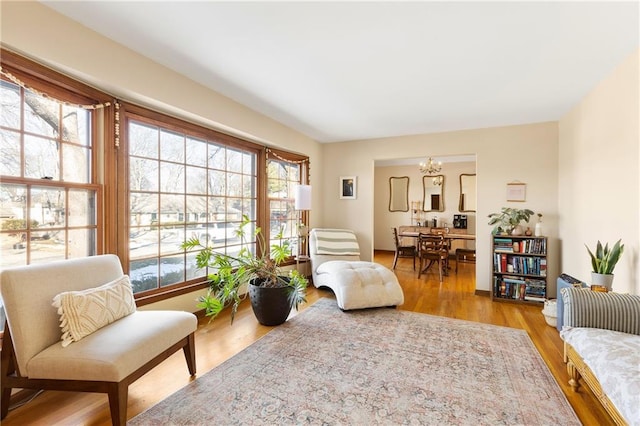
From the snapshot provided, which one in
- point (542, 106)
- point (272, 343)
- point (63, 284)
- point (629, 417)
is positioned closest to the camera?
point (629, 417)

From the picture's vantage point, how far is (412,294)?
4.11m

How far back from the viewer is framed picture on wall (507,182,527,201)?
401 cm

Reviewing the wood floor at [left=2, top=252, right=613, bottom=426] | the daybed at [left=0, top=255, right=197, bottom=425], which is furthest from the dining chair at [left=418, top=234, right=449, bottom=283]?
the daybed at [left=0, top=255, right=197, bottom=425]

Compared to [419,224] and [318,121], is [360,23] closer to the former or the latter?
[318,121]

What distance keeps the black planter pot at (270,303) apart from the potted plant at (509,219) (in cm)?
308

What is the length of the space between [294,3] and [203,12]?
599 millimetres

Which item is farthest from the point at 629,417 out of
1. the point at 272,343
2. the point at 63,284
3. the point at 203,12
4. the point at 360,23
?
the point at 203,12

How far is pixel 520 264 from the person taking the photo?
12.6 ft

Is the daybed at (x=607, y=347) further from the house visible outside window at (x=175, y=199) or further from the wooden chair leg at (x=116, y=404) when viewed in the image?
the house visible outside window at (x=175, y=199)

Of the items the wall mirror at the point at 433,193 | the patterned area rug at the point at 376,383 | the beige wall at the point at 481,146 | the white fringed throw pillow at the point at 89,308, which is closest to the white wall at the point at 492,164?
the beige wall at the point at 481,146

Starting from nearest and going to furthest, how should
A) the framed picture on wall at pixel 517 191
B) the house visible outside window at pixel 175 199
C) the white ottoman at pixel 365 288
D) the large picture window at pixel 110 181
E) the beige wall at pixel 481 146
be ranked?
the large picture window at pixel 110 181, the beige wall at pixel 481 146, the house visible outside window at pixel 175 199, the white ottoman at pixel 365 288, the framed picture on wall at pixel 517 191

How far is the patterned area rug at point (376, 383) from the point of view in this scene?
5.28 feet

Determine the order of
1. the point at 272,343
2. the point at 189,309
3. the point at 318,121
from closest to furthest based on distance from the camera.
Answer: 1. the point at 272,343
2. the point at 189,309
3. the point at 318,121

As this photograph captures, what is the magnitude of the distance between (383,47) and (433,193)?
20.0ft
